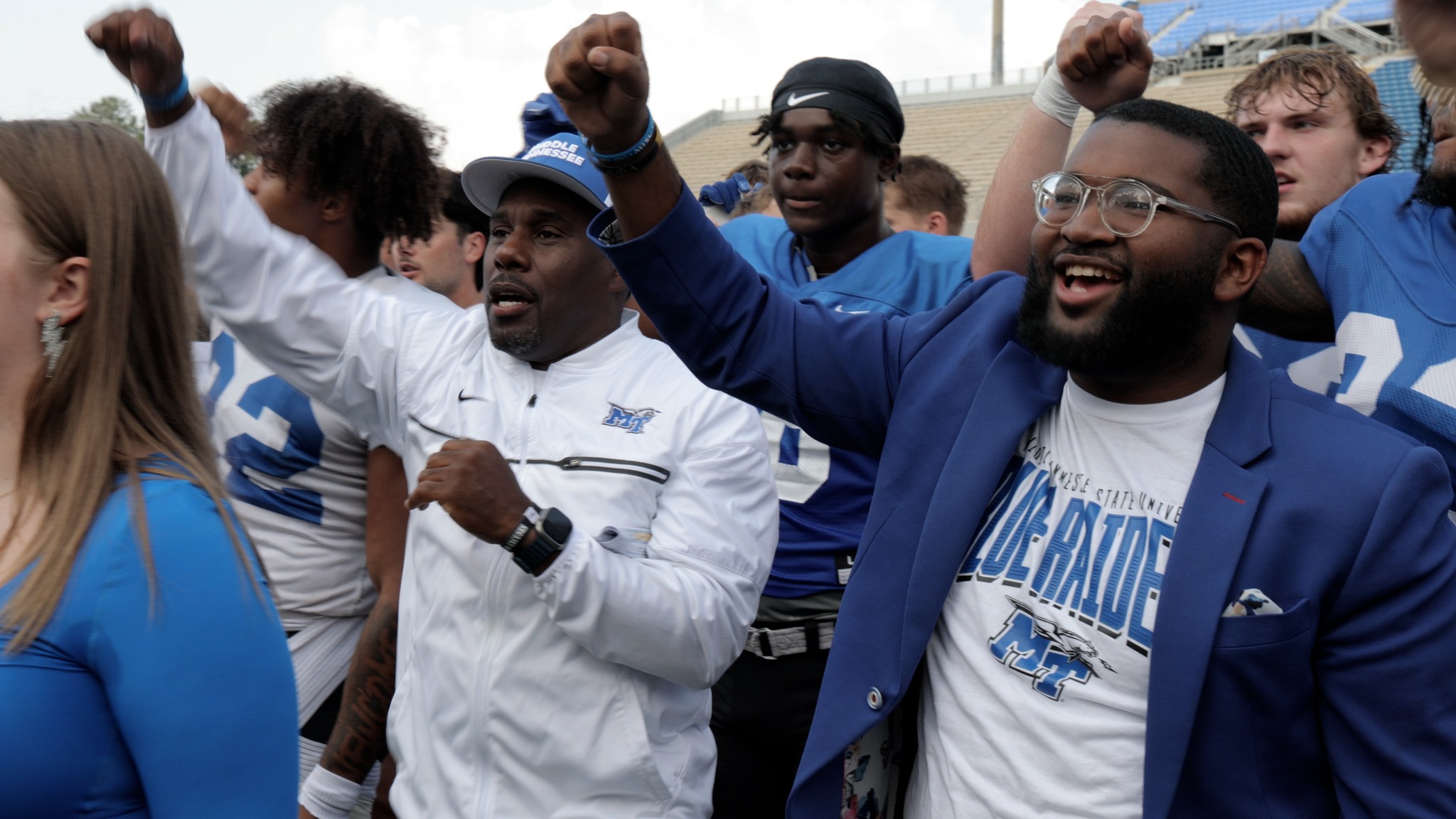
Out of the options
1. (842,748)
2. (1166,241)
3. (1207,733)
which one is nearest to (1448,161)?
(1166,241)

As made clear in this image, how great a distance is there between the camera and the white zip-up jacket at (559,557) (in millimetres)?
2375

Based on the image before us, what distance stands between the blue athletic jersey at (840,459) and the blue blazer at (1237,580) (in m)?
1.14

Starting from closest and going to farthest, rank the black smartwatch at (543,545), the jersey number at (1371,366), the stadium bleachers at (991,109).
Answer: the jersey number at (1371,366)
the black smartwatch at (543,545)
the stadium bleachers at (991,109)

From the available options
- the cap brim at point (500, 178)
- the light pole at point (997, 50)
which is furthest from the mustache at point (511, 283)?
the light pole at point (997, 50)

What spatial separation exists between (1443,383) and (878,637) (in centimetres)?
111

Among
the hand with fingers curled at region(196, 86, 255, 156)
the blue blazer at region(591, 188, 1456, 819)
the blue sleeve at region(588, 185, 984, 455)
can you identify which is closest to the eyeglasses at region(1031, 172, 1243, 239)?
the blue blazer at region(591, 188, 1456, 819)

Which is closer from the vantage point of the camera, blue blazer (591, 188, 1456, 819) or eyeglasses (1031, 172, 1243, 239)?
blue blazer (591, 188, 1456, 819)

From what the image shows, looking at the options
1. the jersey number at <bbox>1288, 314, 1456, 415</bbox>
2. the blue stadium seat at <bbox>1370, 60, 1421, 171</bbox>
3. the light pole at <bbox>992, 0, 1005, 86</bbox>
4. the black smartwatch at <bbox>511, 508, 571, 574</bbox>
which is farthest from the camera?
the light pole at <bbox>992, 0, 1005, 86</bbox>

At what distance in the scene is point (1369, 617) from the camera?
1.69 meters

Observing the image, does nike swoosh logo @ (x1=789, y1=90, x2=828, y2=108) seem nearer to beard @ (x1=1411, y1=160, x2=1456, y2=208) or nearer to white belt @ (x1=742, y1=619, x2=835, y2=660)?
white belt @ (x1=742, y1=619, x2=835, y2=660)

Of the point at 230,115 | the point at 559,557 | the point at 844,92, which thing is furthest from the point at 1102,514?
the point at 230,115

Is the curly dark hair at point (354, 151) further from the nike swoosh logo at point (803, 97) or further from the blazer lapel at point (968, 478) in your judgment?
the blazer lapel at point (968, 478)

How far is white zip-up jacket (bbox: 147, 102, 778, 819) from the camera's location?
2375mm

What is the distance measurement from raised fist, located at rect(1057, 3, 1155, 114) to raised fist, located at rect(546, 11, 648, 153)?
2.94 ft
